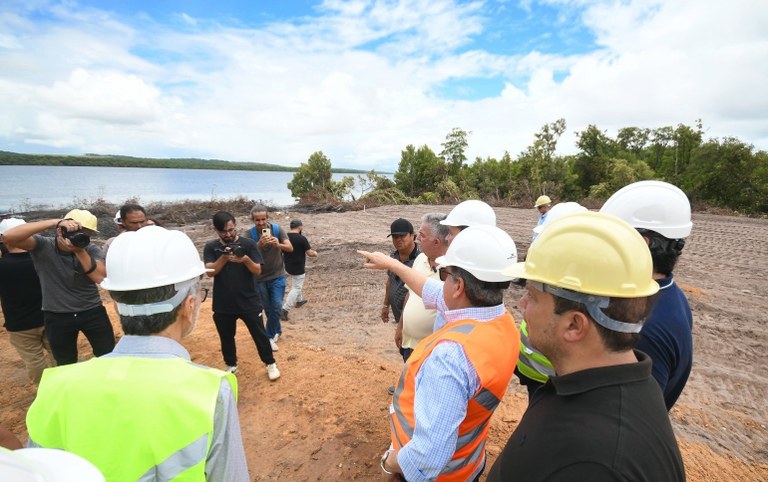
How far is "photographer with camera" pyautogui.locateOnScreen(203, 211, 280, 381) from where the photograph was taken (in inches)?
159

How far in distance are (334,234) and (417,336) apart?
1219 cm

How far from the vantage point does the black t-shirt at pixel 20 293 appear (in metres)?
3.67

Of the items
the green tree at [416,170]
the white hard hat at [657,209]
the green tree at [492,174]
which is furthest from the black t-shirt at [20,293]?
the green tree at [416,170]

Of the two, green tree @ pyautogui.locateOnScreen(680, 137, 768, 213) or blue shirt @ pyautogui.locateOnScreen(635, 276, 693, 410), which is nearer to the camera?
blue shirt @ pyautogui.locateOnScreen(635, 276, 693, 410)

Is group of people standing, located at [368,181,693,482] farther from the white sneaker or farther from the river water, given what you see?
the river water

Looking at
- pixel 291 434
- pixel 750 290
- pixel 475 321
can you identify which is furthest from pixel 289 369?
pixel 750 290

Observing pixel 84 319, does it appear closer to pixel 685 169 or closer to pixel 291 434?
pixel 291 434

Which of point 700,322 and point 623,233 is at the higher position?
point 623,233

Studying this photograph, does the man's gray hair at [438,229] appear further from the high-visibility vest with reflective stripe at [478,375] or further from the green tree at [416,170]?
the green tree at [416,170]

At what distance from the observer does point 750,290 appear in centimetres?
796

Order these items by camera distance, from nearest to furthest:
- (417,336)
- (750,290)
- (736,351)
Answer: (417,336) < (736,351) < (750,290)

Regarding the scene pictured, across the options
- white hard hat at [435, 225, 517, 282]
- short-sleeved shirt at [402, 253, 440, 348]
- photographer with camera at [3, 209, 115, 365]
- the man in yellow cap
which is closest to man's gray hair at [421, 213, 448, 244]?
short-sleeved shirt at [402, 253, 440, 348]

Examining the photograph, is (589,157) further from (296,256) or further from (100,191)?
(100,191)

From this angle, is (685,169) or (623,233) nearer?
(623,233)
